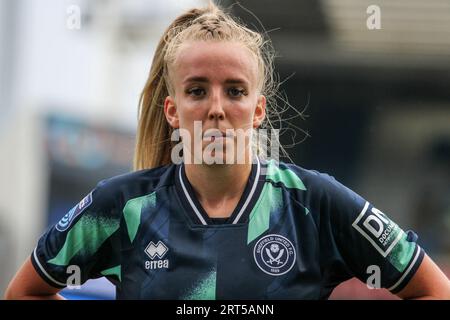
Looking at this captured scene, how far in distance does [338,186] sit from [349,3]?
8.78m

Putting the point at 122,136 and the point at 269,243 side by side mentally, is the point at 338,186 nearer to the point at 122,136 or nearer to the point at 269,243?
the point at 269,243

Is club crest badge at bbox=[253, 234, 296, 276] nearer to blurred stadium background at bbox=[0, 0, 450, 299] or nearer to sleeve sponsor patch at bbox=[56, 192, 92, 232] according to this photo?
sleeve sponsor patch at bbox=[56, 192, 92, 232]

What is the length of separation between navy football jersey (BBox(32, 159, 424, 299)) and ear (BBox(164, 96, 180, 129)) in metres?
0.16

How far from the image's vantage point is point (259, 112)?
2777 mm

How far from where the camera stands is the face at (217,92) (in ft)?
8.45

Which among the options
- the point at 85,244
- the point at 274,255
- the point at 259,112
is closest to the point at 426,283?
the point at 274,255

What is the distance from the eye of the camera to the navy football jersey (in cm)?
255

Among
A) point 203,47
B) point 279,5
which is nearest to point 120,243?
point 203,47

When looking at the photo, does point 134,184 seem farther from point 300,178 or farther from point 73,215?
point 300,178

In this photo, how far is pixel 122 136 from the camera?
1387 cm

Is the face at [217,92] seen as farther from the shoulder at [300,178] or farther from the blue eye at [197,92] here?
the shoulder at [300,178]

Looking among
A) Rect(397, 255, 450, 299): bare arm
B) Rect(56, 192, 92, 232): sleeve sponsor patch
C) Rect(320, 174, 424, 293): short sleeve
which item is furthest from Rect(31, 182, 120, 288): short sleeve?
Rect(397, 255, 450, 299): bare arm

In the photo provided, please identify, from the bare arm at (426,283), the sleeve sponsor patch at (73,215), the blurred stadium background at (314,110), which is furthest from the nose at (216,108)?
the blurred stadium background at (314,110)

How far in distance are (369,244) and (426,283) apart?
19cm
